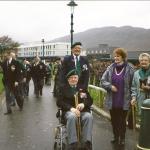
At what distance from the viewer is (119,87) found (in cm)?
907

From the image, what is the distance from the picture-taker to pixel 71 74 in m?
8.48

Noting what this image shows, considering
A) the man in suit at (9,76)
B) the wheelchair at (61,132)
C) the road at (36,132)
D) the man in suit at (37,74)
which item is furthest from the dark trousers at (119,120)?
the man in suit at (37,74)

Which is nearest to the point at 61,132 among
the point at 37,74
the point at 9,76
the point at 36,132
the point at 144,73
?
the point at 144,73

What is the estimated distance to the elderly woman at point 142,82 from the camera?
8531mm

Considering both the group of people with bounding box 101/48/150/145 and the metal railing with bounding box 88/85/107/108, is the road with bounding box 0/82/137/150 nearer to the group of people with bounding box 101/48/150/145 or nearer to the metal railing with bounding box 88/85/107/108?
the group of people with bounding box 101/48/150/145

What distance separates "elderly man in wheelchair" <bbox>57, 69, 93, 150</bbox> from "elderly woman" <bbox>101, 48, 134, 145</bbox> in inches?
33.8

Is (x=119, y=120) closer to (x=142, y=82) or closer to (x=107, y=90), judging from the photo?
(x=107, y=90)

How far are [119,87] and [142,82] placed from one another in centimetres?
60

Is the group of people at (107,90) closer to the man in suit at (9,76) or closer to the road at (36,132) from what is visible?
the road at (36,132)

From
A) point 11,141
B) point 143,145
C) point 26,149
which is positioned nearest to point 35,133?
point 11,141

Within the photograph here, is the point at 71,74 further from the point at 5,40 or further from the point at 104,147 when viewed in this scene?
the point at 5,40

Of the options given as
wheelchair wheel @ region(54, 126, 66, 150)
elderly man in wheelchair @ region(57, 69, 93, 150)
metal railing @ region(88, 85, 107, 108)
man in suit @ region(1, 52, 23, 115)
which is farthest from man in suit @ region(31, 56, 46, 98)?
elderly man in wheelchair @ region(57, 69, 93, 150)

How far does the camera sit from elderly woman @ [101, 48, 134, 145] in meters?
9.03

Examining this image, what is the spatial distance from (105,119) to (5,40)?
99541 millimetres
